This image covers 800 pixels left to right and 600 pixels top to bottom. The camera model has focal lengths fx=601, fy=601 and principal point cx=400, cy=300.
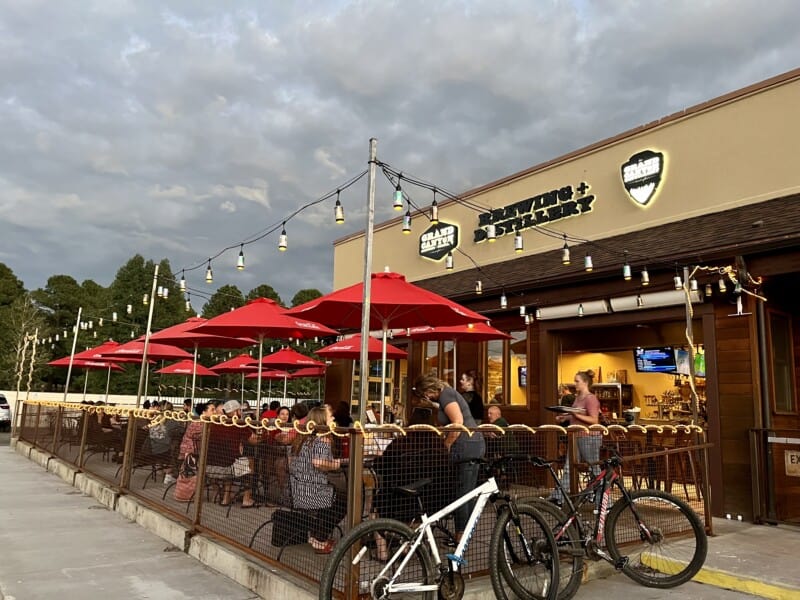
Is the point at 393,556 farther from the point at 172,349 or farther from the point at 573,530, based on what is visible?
the point at 172,349

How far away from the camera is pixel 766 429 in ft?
23.9

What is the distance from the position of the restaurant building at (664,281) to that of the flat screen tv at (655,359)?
0.03m

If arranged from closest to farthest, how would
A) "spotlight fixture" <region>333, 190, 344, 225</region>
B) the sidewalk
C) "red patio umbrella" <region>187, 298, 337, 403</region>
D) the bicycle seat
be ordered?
the bicycle seat → the sidewalk → "spotlight fixture" <region>333, 190, 344, 225</region> → "red patio umbrella" <region>187, 298, 337, 403</region>

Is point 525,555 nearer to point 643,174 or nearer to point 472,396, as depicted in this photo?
point 472,396

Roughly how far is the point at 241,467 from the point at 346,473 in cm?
186

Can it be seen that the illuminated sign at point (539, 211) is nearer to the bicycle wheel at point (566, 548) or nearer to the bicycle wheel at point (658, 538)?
the bicycle wheel at point (658, 538)

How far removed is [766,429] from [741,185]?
3.61 meters

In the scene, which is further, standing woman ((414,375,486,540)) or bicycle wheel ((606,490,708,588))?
bicycle wheel ((606,490,708,588))

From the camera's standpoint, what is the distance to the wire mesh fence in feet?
13.6

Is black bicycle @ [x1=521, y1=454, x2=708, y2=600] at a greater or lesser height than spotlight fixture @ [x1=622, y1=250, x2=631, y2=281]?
lesser

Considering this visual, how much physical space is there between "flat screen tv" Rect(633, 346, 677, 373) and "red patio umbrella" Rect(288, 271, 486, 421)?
5406 millimetres

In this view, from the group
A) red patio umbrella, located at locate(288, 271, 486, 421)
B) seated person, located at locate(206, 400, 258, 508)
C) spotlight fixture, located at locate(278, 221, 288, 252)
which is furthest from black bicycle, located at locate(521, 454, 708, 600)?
spotlight fixture, located at locate(278, 221, 288, 252)

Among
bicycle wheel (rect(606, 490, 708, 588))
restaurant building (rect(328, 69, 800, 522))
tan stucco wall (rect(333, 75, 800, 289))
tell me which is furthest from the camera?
tan stucco wall (rect(333, 75, 800, 289))

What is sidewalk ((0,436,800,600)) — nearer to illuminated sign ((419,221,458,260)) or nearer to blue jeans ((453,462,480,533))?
blue jeans ((453,462,480,533))
